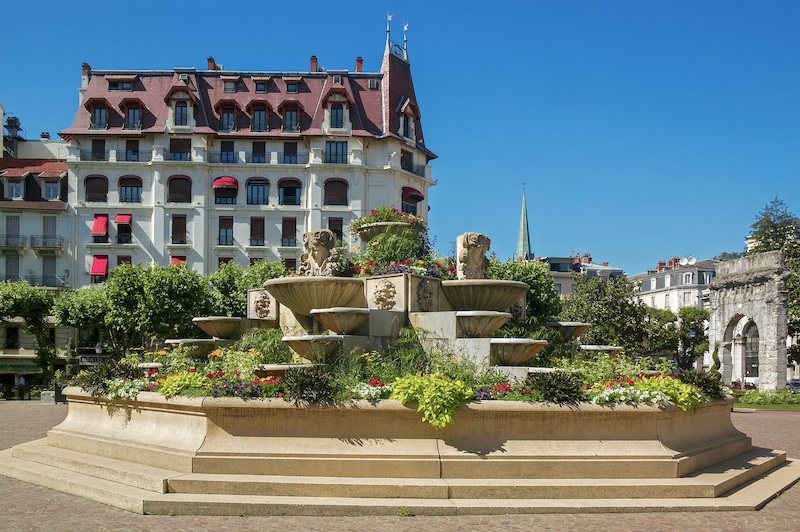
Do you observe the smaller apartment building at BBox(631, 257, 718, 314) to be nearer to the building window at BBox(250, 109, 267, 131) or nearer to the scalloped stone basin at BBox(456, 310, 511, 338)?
the building window at BBox(250, 109, 267, 131)

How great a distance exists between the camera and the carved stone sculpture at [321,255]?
16.7 m

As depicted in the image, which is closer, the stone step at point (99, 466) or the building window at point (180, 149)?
the stone step at point (99, 466)

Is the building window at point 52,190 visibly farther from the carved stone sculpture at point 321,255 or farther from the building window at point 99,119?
the carved stone sculpture at point 321,255

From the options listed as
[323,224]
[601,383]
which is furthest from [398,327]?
[323,224]

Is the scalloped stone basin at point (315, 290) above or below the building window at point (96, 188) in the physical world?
below

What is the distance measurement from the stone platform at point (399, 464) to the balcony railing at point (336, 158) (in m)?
49.1

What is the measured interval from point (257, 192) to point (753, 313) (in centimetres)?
3454

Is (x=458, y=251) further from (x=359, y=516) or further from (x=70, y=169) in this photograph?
(x=70, y=169)

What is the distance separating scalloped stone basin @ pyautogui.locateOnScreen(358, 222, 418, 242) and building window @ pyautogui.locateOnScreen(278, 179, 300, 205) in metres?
40.5

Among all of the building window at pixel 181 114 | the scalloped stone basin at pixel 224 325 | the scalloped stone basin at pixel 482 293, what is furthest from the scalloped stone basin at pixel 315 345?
the building window at pixel 181 114

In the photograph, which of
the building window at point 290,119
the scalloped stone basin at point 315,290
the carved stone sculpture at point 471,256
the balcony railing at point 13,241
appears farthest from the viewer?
the building window at point 290,119

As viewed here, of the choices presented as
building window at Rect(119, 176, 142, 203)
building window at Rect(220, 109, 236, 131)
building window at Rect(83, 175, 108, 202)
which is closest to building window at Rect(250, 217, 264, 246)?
building window at Rect(220, 109, 236, 131)

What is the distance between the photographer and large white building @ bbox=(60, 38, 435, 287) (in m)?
59.3

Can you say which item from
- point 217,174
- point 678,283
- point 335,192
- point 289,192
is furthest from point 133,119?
point 678,283
